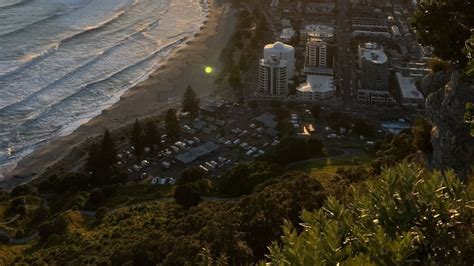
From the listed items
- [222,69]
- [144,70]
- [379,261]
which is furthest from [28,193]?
[379,261]

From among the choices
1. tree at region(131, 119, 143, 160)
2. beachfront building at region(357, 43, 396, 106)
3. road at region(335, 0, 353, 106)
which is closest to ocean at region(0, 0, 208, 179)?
tree at region(131, 119, 143, 160)

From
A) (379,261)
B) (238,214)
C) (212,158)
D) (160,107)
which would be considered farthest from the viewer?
(160,107)

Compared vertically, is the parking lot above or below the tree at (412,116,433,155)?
below

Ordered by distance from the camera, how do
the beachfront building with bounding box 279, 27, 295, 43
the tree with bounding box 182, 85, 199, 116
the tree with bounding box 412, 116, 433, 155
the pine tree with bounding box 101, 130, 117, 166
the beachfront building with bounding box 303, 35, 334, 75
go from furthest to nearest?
the beachfront building with bounding box 279, 27, 295, 43, the beachfront building with bounding box 303, 35, 334, 75, the tree with bounding box 182, 85, 199, 116, the pine tree with bounding box 101, 130, 117, 166, the tree with bounding box 412, 116, 433, 155

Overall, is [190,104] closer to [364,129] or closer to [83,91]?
[83,91]

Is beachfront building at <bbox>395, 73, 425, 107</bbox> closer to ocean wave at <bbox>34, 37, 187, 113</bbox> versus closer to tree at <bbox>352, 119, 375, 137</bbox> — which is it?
tree at <bbox>352, 119, 375, 137</bbox>

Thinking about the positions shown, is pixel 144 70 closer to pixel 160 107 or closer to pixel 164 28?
pixel 160 107

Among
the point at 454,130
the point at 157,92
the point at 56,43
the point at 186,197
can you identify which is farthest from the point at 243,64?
the point at 454,130
